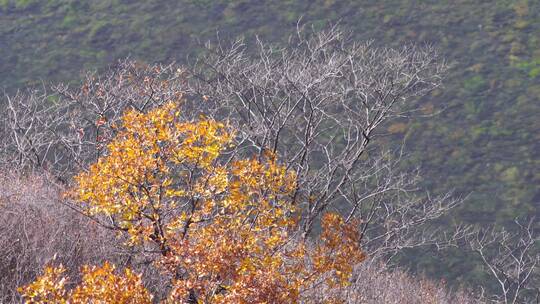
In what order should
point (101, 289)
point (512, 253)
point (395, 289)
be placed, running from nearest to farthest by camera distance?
point (101, 289), point (395, 289), point (512, 253)

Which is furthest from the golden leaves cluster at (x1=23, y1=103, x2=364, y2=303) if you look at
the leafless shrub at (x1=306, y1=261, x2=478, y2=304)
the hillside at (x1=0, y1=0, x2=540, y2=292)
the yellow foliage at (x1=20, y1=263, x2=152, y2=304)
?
the hillside at (x1=0, y1=0, x2=540, y2=292)

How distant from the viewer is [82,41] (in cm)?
3591

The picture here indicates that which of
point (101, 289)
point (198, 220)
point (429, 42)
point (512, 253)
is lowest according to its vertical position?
point (512, 253)

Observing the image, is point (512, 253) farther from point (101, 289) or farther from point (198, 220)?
point (101, 289)

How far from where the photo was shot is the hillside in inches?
1211

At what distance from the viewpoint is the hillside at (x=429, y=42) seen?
30.8 m

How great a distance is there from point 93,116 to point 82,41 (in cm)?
1174

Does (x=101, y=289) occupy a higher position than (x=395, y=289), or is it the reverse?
(x=101, y=289)

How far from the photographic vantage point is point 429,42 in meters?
36.2

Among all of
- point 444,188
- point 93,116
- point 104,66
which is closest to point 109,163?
point 93,116

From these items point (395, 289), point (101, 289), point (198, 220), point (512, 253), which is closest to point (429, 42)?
point (512, 253)

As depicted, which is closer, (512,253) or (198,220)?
(198,220)

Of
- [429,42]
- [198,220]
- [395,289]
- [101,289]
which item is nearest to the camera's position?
[101,289]

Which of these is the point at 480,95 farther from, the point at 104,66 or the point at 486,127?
the point at 104,66
